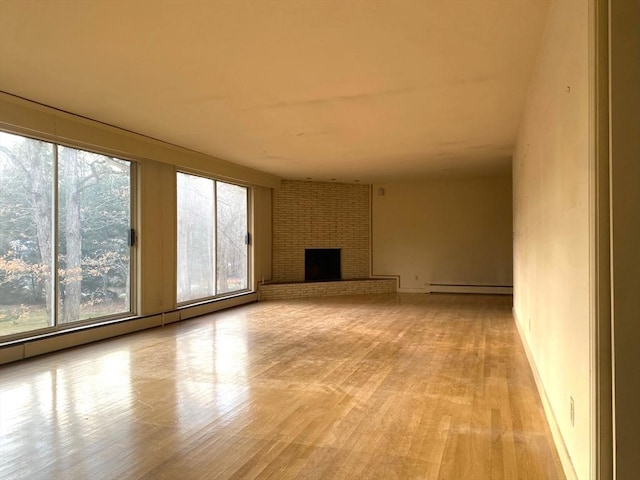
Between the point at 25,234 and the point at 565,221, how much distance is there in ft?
16.6

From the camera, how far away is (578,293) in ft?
6.46

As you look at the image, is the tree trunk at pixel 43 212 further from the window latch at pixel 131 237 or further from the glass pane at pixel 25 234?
the window latch at pixel 131 237

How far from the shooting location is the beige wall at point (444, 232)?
402 inches

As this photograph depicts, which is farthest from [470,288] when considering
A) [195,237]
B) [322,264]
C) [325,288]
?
[195,237]

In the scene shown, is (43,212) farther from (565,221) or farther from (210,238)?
(565,221)

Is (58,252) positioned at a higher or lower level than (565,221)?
lower

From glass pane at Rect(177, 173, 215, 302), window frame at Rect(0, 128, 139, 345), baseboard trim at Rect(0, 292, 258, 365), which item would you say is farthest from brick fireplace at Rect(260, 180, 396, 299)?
window frame at Rect(0, 128, 139, 345)

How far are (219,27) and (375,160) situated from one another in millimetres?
5240

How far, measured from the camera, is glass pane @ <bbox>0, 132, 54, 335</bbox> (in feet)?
15.1

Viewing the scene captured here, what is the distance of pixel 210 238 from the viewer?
812 centimetres

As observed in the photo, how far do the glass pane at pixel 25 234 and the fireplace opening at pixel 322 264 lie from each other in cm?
616

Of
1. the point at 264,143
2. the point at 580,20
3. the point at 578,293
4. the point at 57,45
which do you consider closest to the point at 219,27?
the point at 57,45

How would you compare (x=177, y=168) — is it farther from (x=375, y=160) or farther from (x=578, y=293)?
(x=578, y=293)

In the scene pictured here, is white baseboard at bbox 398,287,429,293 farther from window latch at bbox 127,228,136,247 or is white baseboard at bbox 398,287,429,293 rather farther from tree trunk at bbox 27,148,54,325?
tree trunk at bbox 27,148,54,325
